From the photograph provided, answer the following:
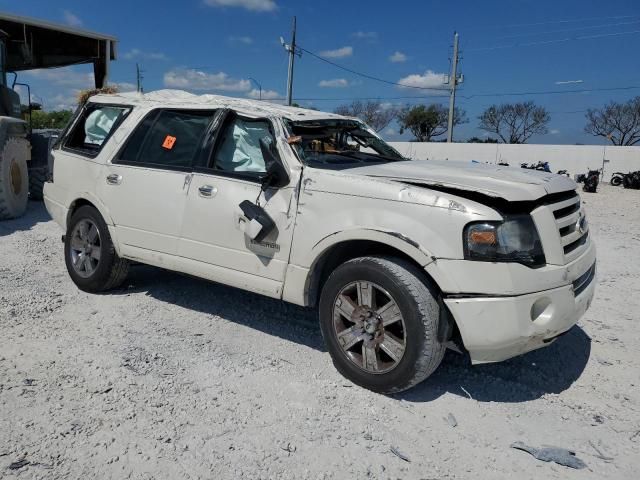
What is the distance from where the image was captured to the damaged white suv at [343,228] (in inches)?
120

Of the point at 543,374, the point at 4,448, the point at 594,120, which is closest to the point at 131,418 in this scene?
the point at 4,448

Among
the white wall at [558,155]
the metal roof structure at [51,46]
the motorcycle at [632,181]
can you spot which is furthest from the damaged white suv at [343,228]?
the white wall at [558,155]

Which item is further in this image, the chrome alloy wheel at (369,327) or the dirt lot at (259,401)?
the chrome alloy wheel at (369,327)

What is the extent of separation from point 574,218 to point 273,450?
2352mm

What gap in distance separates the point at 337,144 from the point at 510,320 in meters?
2.13

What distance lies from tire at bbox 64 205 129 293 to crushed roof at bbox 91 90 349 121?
1087 millimetres

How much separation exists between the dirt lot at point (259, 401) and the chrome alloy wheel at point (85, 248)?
296 mm

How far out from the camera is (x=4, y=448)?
2.69 m

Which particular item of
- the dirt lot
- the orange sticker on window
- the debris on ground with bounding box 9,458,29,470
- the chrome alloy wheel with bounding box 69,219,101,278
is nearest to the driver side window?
the orange sticker on window

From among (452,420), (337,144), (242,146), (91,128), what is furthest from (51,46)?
(452,420)

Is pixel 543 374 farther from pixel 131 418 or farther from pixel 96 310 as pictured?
pixel 96 310

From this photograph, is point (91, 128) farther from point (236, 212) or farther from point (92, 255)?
point (236, 212)

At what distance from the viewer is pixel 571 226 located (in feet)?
11.4

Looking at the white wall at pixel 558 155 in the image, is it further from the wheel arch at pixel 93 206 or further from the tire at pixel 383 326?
the tire at pixel 383 326
